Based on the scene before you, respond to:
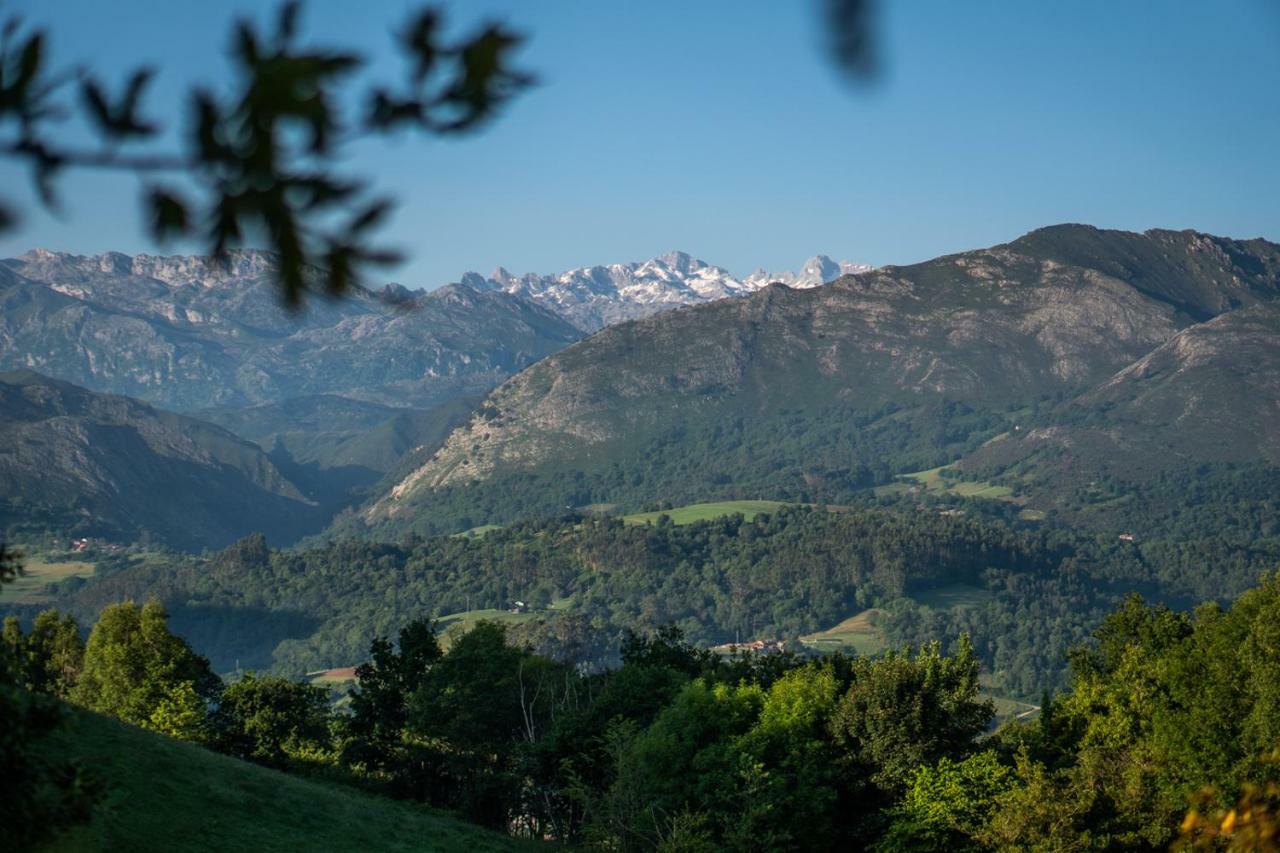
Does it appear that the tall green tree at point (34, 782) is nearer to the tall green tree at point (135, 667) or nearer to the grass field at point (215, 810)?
the grass field at point (215, 810)

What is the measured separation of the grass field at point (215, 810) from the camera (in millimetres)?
31953

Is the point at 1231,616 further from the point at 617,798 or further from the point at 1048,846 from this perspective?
the point at 617,798

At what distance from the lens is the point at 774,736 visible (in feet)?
145

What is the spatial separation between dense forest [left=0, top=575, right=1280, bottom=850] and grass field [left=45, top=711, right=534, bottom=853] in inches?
116

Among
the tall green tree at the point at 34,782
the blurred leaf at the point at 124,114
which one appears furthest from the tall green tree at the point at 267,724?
the blurred leaf at the point at 124,114

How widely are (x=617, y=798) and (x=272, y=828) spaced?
40.2 feet

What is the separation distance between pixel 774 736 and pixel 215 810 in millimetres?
19034

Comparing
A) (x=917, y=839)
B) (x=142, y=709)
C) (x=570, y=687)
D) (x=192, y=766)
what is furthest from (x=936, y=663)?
(x=142, y=709)

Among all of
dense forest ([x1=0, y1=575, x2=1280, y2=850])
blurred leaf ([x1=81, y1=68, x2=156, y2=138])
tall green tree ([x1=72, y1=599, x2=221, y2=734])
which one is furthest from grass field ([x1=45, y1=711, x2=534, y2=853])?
blurred leaf ([x1=81, y1=68, x2=156, y2=138])

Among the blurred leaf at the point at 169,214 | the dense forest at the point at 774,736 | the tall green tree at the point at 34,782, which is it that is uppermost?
the blurred leaf at the point at 169,214

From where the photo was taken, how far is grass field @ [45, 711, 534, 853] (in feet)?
105

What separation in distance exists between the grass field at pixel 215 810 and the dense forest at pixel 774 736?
295 centimetres

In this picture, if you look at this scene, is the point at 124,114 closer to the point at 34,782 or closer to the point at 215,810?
the point at 34,782

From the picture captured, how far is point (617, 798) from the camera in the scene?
141ft
